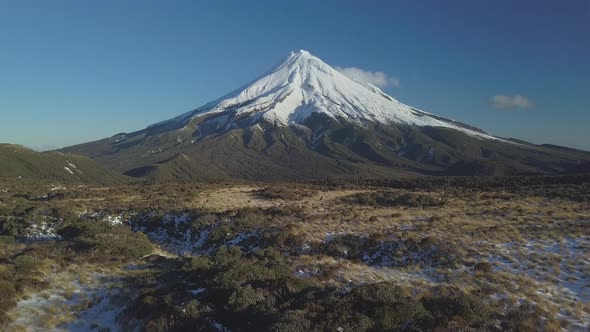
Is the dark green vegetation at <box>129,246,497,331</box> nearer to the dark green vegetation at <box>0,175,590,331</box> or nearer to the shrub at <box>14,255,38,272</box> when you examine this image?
the dark green vegetation at <box>0,175,590,331</box>

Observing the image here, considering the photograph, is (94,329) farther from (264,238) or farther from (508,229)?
(508,229)

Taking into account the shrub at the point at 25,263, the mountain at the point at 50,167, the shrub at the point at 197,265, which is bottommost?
the mountain at the point at 50,167

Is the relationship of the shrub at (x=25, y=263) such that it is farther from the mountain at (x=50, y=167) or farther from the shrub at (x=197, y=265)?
the mountain at (x=50, y=167)

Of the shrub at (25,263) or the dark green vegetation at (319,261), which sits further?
the shrub at (25,263)

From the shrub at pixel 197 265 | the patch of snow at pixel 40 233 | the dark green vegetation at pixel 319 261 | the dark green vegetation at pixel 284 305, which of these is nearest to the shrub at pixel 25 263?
the dark green vegetation at pixel 319 261

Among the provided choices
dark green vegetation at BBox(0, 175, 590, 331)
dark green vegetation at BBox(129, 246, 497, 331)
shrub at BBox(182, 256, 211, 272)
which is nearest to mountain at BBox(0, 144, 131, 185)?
dark green vegetation at BBox(0, 175, 590, 331)

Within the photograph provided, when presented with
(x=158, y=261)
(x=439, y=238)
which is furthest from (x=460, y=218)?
Result: (x=158, y=261)

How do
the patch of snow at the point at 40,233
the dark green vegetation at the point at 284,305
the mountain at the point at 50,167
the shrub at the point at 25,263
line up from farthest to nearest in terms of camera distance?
the mountain at the point at 50,167
the patch of snow at the point at 40,233
the shrub at the point at 25,263
the dark green vegetation at the point at 284,305

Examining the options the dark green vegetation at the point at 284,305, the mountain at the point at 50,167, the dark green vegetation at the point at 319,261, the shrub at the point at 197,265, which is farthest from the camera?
the mountain at the point at 50,167

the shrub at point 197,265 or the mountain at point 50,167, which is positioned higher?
the shrub at point 197,265

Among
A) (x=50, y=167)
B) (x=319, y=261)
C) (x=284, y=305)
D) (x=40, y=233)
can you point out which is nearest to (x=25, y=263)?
(x=40, y=233)
